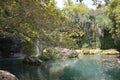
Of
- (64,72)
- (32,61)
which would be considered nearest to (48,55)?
(32,61)

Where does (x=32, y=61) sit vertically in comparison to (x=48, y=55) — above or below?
below

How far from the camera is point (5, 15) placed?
13516mm

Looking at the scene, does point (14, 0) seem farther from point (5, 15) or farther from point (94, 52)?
point (94, 52)

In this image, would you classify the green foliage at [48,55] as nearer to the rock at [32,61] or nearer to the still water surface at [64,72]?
the rock at [32,61]

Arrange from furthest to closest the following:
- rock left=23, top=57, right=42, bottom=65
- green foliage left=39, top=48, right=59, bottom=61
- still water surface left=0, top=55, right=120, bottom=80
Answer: green foliage left=39, top=48, right=59, bottom=61 → rock left=23, top=57, right=42, bottom=65 → still water surface left=0, top=55, right=120, bottom=80

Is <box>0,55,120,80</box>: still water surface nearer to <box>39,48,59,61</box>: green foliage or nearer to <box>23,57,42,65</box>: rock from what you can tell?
<box>23,57,42,65</box>: rock

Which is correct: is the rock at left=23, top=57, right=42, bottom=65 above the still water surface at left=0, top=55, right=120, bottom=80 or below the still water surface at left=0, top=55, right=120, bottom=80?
above

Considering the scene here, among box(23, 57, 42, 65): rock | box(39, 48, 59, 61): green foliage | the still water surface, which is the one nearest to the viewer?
the still water surface

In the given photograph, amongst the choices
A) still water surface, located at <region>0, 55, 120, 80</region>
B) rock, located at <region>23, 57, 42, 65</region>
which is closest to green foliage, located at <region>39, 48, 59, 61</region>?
rock, located at <region>23, 57, 42, 65</region>

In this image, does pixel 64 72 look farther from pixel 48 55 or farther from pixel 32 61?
pixel 48 55

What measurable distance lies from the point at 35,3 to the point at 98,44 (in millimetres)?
38268

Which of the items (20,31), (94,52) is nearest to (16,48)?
(94,52)

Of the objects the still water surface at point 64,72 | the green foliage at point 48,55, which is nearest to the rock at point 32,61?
the still water surface at point 64,72

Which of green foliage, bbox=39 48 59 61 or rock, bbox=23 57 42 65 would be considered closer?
rock, bbox=23 57 42 65
